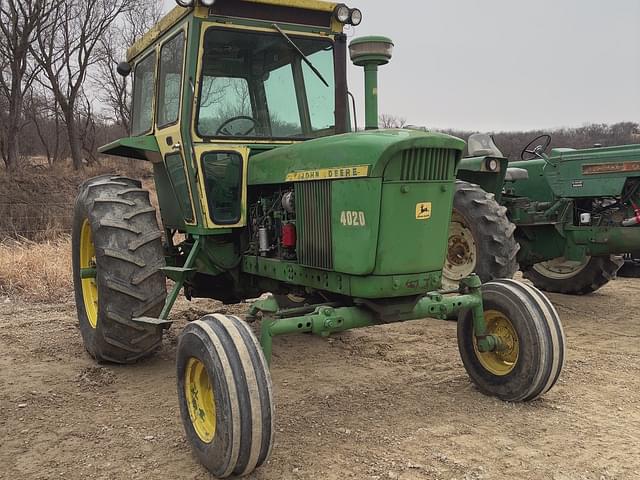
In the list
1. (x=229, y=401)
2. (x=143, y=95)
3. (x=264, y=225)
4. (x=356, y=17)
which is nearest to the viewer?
(x=229, y=401)

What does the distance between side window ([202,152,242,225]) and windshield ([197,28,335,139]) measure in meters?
0.18

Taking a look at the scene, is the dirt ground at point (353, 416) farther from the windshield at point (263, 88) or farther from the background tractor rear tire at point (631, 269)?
the background tractor rear tire at point (631, 269)

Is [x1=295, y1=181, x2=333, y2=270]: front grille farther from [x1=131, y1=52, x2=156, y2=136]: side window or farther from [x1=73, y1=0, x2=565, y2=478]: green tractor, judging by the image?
[x1=131, y1=52, x2=156, y2=136]: side window

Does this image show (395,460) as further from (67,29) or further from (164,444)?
(67,29)

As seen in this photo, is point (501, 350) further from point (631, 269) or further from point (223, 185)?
point (631, 269)

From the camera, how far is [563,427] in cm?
346

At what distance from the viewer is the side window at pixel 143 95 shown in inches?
204

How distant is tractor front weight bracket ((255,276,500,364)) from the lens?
3322 mm

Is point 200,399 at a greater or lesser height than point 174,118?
lesser

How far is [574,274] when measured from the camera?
298 inches

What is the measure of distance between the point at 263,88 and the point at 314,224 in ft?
4.66

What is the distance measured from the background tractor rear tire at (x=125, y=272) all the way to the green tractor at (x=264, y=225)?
0.04 feet

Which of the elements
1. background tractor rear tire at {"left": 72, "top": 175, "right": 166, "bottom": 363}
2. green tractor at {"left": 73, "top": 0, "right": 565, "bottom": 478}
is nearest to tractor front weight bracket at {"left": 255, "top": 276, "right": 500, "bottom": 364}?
green tractor at {"left": 73, "top": 0, "right": 565, "bottom": 478}

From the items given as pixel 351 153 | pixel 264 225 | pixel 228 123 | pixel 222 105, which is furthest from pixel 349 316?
pixel 222 105
